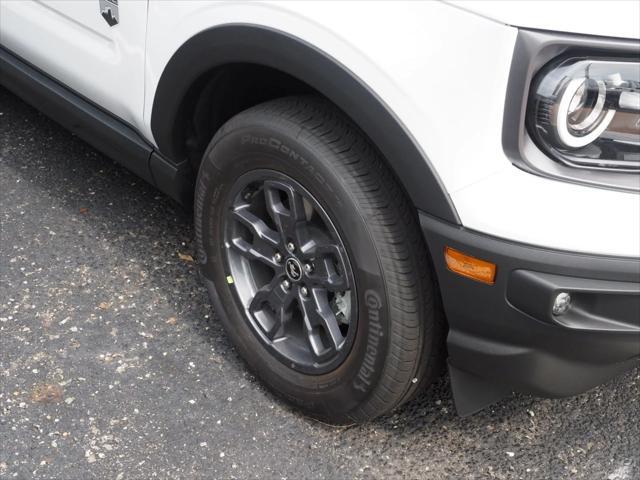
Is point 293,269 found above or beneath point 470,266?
beneath

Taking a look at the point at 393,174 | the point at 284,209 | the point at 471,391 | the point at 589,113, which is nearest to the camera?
the point at 589,113

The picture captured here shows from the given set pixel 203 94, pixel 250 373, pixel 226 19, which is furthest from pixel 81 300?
pixel 226 19

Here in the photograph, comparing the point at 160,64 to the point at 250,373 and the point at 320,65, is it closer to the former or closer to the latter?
the point at 320,65

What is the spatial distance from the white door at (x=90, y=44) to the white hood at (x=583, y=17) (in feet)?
3.66

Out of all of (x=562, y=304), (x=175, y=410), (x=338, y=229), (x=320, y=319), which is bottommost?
(x=175, y=410)

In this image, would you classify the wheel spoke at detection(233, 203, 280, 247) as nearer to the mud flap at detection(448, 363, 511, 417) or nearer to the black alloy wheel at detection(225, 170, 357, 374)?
the black alloy wheel at detection(225, 170, 357, 374)

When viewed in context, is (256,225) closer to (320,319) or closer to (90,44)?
(320,319)

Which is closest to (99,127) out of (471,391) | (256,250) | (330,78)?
(256,250)

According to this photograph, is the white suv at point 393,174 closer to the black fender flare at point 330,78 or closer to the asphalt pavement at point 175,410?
the black fender flare at point 330,78

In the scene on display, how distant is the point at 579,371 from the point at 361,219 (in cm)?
58

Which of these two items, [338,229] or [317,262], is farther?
[317,262]

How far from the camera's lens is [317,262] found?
220 cm

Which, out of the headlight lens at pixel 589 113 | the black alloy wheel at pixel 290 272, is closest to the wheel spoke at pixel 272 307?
the black alloy wheel at pixel 290 272

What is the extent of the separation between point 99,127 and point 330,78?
111cm
